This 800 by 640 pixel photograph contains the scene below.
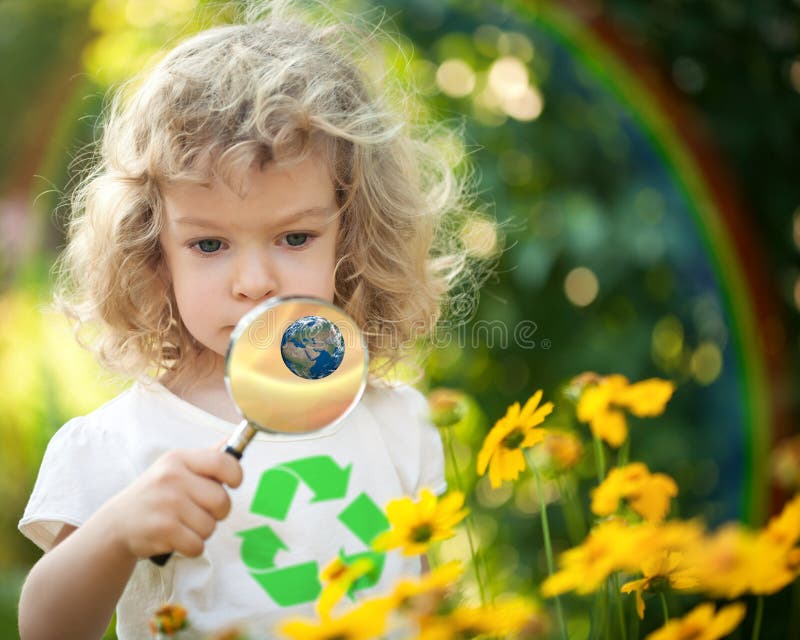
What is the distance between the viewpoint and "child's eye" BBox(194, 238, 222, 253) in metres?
1.01

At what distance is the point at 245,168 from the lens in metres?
0.99

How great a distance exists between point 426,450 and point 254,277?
39 centimetres

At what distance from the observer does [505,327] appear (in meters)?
2.06

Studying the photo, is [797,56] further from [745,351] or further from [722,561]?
[722,561]

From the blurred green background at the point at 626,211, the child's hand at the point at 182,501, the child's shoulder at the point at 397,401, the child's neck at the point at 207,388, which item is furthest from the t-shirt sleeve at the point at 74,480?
the blurred green background at the point at 626,211

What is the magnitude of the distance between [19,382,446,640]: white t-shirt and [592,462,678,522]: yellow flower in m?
0.35

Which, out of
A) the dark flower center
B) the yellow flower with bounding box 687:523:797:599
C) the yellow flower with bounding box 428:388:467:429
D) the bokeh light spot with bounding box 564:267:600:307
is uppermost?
the bokeh light spot with bounding box 564:267:600:307

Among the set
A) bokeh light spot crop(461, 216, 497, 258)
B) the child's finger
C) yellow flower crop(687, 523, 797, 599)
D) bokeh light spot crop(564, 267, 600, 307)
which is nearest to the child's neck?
the child's finger

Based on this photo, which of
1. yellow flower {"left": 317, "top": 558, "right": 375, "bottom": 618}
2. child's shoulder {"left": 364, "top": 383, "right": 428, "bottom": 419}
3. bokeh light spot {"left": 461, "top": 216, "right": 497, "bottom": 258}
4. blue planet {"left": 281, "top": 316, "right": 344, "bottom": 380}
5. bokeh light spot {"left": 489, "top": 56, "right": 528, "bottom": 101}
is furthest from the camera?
bokeh light spot {"left": 489, "top": 56, "right": 528, "bottom": 101}

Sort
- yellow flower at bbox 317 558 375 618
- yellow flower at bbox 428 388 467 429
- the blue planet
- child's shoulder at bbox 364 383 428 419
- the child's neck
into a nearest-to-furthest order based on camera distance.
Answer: yellow flower at bbox 317 558 375 618, the blue planet, yellow flower at bbox 428 388 467 429, the child's neck, child's shoulder at bbox 364 383 428 419

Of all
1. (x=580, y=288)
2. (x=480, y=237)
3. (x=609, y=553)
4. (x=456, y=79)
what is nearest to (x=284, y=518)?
(x=609, y=553)

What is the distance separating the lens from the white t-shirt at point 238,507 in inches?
39.4

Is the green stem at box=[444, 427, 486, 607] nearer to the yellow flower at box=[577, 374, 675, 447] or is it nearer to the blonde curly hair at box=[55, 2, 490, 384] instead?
the yellow flower at box=[577, 374, 675, 447]

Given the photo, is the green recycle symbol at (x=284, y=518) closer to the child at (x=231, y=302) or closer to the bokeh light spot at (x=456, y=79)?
the child at (x=231, y=302)
